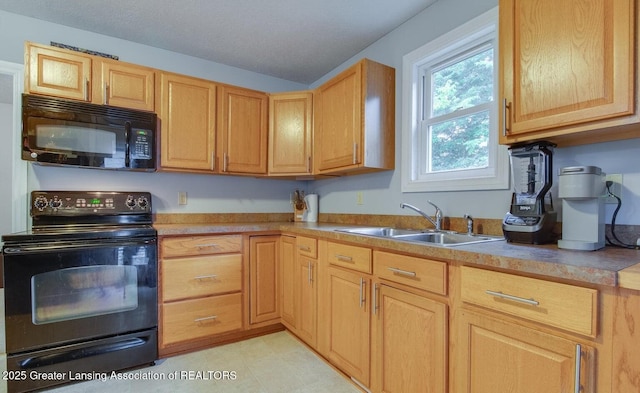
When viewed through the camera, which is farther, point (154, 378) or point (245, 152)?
point (245, 152)

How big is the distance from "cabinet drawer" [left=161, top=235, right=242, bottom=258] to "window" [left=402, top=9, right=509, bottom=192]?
1.39 meters

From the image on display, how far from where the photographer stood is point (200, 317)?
88.1 inches

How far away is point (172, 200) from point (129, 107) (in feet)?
2.73

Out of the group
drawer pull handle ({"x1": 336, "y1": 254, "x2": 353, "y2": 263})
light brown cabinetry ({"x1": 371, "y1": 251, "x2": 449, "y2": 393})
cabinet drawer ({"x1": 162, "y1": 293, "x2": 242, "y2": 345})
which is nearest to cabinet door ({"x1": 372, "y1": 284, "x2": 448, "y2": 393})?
light brown cabinetry ({"x1": 371, "y1": 251, "x2": 449, "y2": 393})

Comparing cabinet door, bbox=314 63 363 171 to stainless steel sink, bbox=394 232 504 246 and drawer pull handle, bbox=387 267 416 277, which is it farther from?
drawer pull handle, bbox=387 267 416 277

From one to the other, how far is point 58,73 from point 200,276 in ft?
5.60

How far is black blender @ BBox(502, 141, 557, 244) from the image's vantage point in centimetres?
132

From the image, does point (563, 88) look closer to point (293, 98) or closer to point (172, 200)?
point (293, 98)

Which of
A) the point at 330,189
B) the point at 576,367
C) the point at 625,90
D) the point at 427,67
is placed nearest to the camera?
the point at 576,367

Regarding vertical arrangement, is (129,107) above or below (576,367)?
above

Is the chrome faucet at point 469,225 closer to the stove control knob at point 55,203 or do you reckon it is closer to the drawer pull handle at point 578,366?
the drawer pull handle at point 578,366

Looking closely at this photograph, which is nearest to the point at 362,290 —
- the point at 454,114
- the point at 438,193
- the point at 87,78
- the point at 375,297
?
the point at 375,297

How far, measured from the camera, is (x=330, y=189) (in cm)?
310

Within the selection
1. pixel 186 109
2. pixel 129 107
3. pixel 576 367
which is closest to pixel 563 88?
pixel 576 367
